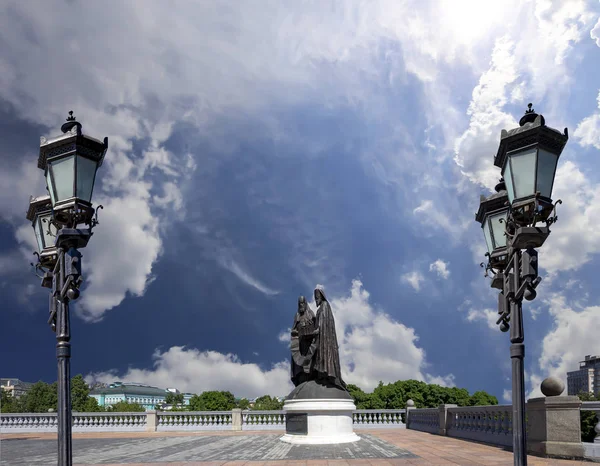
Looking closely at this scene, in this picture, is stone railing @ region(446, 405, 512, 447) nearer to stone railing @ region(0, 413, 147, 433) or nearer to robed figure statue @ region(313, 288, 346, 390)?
robed figure statue @ region(313, 288, 346, 390)

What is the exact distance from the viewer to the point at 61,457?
5.98 metres

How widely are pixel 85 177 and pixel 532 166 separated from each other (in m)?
5.37

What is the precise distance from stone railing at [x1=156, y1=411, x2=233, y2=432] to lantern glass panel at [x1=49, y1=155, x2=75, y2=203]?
68.5 ft

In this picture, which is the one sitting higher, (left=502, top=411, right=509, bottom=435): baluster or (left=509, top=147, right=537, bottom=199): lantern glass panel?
(left=509, top=147, right=537, bottom=199): lantern glass panel

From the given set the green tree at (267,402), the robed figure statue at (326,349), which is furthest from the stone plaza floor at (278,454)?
the green tree at (267,402)

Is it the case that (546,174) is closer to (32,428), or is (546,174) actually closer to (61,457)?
(61,457)

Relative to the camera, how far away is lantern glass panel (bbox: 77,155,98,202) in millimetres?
6473

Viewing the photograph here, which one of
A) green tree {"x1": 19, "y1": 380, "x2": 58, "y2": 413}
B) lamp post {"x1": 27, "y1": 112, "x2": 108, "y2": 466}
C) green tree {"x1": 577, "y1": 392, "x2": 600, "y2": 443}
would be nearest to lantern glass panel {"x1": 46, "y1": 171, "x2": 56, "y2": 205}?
lamp post {"x1": 27, "y1": 112, "x2": 108, "y2": 466}

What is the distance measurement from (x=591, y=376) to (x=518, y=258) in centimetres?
17088

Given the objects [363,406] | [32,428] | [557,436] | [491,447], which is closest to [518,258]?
[557,436]

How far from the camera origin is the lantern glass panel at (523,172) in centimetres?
618

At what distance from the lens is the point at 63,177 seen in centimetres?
652

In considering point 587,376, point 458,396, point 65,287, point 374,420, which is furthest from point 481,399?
point 587,376

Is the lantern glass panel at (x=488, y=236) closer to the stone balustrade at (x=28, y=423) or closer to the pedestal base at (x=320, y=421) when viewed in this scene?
the pedestal base at (x=320, y=421)
